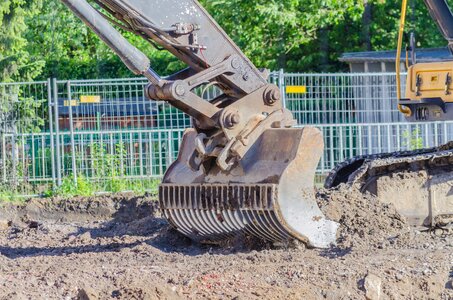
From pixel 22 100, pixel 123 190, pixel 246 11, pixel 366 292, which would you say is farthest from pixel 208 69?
pixel 246 11

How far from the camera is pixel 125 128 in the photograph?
17828 mm

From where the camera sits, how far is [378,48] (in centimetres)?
2689

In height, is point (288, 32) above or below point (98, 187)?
above

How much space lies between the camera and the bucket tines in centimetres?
931

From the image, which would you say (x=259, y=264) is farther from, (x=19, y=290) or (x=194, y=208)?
(x=19, y=290)

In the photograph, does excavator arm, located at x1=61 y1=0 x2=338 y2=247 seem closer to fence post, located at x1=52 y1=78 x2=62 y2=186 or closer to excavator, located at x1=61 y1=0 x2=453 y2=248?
excavator, located at x1=61 y1=0 x2=453 y2=248

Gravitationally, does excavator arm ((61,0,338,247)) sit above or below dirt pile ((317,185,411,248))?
above

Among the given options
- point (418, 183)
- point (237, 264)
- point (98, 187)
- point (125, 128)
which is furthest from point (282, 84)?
point (237, 264)

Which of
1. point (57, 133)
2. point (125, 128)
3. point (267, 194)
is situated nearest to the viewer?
point (267, 194)

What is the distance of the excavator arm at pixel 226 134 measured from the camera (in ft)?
30.5

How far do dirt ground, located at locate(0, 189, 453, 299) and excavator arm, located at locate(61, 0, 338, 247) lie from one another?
0.32 metres

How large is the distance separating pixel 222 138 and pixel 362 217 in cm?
168

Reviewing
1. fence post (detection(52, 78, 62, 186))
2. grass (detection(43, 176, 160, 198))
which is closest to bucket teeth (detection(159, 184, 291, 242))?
grass (detection(43, 176, 160, 198))

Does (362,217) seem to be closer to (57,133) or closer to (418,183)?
(418,183)
